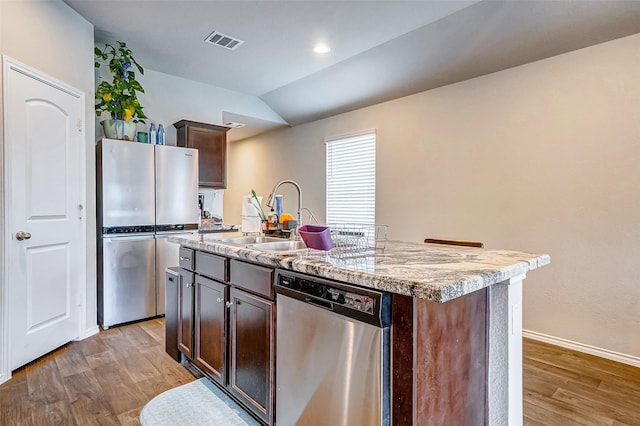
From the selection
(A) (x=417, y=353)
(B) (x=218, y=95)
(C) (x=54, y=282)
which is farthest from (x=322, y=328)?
(B) (x=218, y=95)

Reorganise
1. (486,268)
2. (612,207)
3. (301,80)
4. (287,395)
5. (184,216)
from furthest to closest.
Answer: (301,80)
(184,216)
(612,207)
(287,395)
(486,268)

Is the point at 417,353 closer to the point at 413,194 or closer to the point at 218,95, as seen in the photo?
the point at 413,194

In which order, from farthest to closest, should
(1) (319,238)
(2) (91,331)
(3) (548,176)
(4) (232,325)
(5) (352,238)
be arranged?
(2) (91,331)
(3) (548,176)
(4) (232,325)
(5) (352,238)
(1) (319,238)

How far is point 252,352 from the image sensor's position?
1749 mm

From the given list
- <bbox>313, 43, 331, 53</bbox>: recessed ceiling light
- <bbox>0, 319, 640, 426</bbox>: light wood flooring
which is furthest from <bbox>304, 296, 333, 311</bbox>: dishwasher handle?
<bbox>313, 43, 331, 53</bbox>: recessed ceiling light

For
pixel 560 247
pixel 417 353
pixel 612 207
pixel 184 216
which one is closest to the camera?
pixel 417 353

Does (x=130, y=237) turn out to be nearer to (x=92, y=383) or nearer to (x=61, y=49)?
(x=92, y=383)

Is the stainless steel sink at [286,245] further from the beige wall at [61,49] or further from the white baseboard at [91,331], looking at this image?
the white baseboard at [91,331]

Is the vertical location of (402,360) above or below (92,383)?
above

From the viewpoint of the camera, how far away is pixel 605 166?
267 cm

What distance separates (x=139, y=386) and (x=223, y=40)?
3077mm

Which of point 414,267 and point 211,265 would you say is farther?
point 211,265

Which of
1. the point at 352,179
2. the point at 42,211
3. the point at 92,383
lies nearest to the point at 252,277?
the point at 92,383

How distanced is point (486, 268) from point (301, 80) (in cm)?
376
